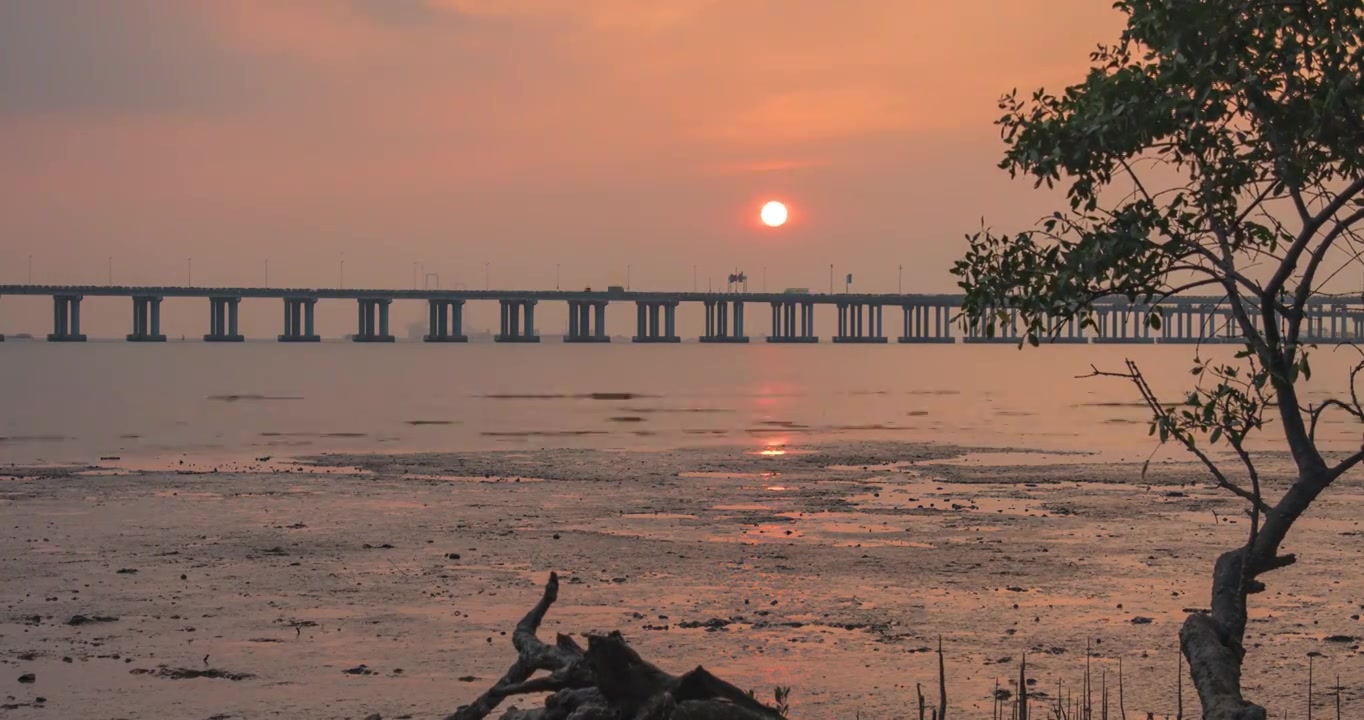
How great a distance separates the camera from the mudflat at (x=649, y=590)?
43.5 ft

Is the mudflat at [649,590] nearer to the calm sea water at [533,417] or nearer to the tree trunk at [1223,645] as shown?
the tree trunk at [1223,645]

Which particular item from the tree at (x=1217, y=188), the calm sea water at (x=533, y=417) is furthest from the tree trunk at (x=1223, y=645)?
the calm sea water at (x=533, y=417)

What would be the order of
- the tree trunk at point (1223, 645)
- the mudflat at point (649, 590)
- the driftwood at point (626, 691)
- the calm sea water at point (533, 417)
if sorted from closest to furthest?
the driftwood at point (626, 691) → the tree trunk at point (1223, 645) → the mudflat at point (649, 590) → the calm sea water at point (533, 417)

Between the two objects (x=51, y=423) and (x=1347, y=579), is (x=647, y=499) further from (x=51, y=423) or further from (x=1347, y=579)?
(x=51, y=423)

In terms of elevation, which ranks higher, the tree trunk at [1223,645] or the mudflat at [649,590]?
the tree trunk at [1223,645]

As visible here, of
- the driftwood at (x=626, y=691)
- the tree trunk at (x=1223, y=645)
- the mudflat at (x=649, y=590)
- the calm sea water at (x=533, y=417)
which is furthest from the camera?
the calm sea water at (x=533, y=417)

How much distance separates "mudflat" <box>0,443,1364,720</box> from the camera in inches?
522

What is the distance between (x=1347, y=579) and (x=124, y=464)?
2876 cm

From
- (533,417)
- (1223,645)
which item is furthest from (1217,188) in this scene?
(533,417)

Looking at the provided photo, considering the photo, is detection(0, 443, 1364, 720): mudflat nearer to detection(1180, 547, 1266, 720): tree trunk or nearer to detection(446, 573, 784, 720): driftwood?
detection(1180, 547, 1266, 720): tree trunk

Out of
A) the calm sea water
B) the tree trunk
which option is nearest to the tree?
the tree trunk

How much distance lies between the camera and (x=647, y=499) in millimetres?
28078

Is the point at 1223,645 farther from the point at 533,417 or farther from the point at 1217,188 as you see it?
the point at 533,417

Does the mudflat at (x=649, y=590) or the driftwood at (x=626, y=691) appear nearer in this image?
the driftwood at (x=626, y=691)
